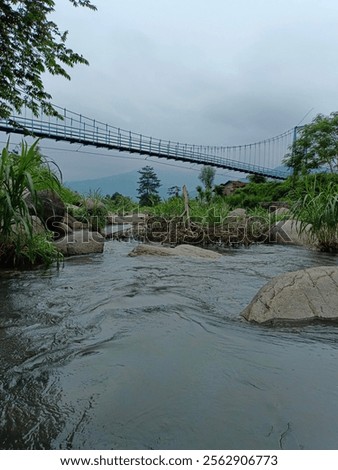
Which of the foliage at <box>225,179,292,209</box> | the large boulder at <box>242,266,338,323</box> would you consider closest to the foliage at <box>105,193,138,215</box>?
the foliage at <box>225,179,292,209</box>

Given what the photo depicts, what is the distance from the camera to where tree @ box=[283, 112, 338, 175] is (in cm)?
2003

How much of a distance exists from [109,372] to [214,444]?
25.8 inches

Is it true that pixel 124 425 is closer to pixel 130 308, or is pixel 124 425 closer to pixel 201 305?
pixel 130 308

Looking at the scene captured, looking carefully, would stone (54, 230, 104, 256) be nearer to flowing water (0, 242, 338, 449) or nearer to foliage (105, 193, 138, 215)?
flowing water (0, 242, 338, 449)

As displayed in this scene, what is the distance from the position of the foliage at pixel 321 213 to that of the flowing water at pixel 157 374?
9.58 ft

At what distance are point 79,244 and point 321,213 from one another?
139 inches

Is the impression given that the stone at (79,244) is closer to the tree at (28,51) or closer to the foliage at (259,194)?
the tree at (28,51)

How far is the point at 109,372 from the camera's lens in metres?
1.75

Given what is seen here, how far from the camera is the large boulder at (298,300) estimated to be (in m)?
2.52

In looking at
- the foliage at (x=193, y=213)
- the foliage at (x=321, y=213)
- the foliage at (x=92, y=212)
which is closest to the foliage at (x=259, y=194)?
the foliage at (x=193, y=213)

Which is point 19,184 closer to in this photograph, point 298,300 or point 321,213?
point 298,300

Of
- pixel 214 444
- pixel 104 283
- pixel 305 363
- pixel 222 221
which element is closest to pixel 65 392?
pixel 214 444

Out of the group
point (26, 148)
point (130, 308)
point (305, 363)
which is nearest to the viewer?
point (305, 363)

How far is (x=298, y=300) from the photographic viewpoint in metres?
2.60
